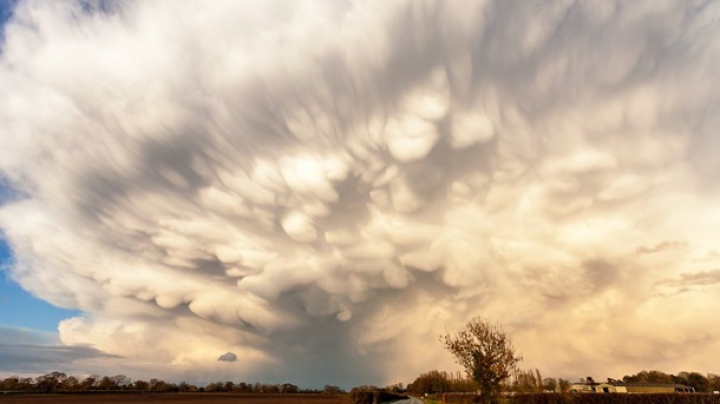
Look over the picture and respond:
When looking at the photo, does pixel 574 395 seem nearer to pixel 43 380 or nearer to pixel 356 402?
pixel 356 402

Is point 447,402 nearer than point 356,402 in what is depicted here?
Yes

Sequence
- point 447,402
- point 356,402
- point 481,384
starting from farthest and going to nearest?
point 356,402, point 447,402, point 481,384

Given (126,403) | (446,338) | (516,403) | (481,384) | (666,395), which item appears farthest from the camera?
(126,403)

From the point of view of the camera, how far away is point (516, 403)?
1998 inches

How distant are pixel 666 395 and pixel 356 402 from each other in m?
91.9

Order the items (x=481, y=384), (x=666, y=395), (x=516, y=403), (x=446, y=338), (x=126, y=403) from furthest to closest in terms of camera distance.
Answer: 1. (x=126, y=403)
2. (x=446, y=338)
3. (x=481, y=384)
4. (x=516, y=403)
5. (x=666, y=395)

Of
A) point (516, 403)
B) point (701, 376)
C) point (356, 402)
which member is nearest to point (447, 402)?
point (356, 402)

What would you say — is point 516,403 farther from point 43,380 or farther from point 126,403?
point 43,380

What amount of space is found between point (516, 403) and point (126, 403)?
103 meters

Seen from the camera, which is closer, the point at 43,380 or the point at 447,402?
the point at 447,402

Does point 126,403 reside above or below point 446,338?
below

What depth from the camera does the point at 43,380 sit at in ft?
623

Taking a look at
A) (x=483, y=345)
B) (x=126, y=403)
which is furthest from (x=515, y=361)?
(x=126, y=403)

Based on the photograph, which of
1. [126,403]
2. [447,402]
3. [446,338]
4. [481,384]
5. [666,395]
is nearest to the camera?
[666,395]
